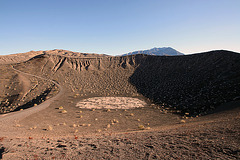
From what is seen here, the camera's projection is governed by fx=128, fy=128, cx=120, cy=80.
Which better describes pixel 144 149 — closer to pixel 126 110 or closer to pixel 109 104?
pixel 126 110

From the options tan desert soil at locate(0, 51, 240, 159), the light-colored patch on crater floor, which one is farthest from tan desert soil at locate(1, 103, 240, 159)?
the light-colored patch on crater floor

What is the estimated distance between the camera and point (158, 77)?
47.8m

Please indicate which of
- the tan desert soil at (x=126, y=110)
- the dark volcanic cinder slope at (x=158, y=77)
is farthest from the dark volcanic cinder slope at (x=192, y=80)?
the tan desert soil at (x=126, y=110)

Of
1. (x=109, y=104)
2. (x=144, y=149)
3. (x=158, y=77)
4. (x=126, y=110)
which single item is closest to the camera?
(x=144, y=149)

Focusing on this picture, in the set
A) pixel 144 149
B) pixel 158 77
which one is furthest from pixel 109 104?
pixel 158 77

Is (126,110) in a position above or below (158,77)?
below

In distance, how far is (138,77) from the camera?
52.6 metres

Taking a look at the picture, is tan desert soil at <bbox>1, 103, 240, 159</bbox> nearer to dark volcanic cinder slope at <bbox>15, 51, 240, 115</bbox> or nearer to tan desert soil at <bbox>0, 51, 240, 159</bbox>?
tan desert soil at <bbox>0, 51, 240, 159</bbox>

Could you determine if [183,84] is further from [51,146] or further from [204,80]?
[51,146]

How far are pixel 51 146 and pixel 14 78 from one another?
165 feet

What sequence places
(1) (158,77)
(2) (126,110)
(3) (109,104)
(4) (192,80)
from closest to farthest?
1. (2) (126,110)
2. (3) (109,104)
3. (4) (192,80)
4. (1) (158,77)

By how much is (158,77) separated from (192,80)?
42.4 feet

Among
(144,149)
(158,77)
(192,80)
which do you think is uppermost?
(158,77)

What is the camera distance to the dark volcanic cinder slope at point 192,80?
23450 millimetres
